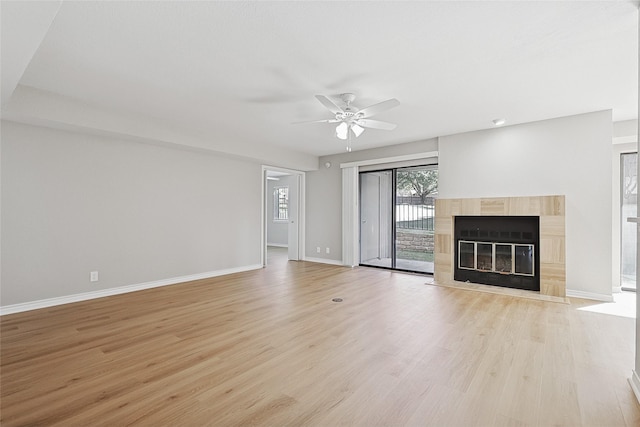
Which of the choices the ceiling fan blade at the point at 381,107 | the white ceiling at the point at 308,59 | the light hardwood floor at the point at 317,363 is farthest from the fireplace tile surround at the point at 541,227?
the ceiling fan blade at the point at 381,107

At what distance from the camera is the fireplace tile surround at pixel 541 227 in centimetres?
426

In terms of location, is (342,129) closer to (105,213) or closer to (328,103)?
(328,103)

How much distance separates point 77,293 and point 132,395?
299cm

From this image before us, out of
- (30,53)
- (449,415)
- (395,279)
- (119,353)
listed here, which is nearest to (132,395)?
(119,353)

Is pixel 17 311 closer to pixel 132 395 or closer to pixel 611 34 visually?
pixel 132 395

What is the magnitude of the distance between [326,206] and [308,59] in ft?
15.8

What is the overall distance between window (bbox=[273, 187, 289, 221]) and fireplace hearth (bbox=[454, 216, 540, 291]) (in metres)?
6.56

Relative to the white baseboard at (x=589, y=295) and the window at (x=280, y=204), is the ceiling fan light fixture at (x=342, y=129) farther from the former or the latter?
the window at (x=280, y=204)

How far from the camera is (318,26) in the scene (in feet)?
7.32

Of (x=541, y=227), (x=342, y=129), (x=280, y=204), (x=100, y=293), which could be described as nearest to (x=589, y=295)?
(x=541, y=227)

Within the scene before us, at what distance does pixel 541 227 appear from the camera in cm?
439

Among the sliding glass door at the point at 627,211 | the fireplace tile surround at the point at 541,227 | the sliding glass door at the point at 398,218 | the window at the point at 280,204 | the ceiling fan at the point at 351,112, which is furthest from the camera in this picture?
the window at the point at 280,204

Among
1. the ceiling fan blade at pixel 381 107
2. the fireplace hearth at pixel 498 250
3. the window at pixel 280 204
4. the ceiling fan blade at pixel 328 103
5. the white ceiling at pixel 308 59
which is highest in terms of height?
the white ceiling at pixel 308 59

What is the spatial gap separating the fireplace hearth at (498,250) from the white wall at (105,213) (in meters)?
4.28
